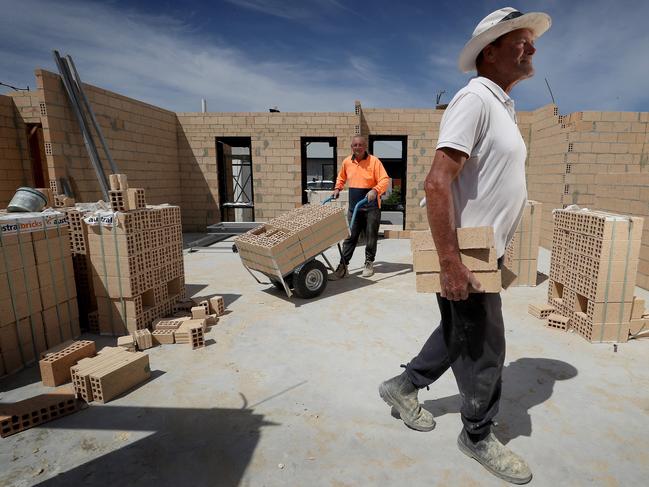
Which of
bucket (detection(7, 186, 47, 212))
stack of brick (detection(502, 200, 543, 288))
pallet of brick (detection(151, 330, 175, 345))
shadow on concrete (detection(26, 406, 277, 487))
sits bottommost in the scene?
shadow on concrete (detection(26, 406, 277, 487))

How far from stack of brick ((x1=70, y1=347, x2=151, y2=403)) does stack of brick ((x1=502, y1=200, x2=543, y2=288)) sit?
4.90 metres

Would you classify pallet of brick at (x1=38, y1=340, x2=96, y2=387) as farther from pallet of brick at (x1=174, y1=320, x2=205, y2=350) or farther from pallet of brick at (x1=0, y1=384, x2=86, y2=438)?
pallet of brick at (x1=174, y1=320, x2=205, y2=350)

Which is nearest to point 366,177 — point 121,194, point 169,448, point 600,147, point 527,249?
point 527,249

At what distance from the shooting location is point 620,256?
3562 mm

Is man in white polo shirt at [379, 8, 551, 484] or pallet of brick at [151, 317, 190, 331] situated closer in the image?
man in white polo shirt at [379, 8, 551, 484]

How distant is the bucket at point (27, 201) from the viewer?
396cm

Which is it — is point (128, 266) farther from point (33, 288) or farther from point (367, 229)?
point (367, 229)

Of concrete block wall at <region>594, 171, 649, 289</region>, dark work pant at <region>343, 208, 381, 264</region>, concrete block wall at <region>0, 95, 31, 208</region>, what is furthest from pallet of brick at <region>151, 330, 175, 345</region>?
concrete block wall at <region>0, 95, 31, 208</region>

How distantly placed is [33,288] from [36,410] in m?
1.34

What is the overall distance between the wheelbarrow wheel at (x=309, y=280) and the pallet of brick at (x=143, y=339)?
187cm

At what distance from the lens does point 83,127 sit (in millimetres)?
7598

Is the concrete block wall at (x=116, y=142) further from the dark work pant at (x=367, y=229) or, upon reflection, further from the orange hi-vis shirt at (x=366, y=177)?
the dark work pant at (x=367, y=229)

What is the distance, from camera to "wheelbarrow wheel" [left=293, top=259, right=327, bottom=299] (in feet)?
16.1

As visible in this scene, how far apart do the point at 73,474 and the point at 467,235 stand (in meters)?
2.44
